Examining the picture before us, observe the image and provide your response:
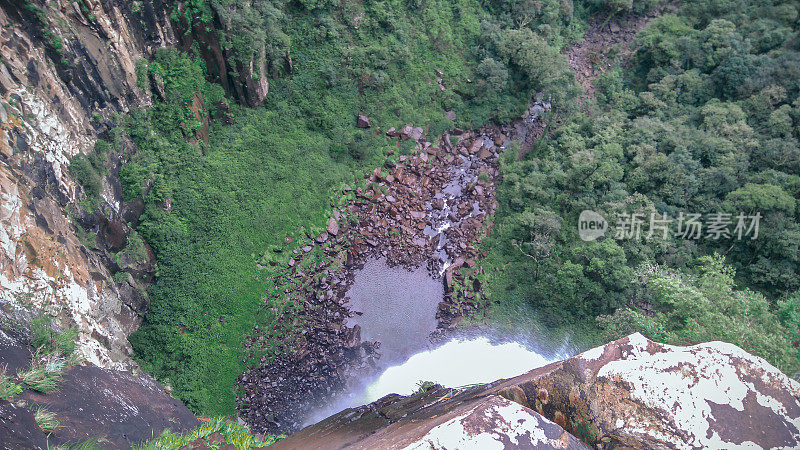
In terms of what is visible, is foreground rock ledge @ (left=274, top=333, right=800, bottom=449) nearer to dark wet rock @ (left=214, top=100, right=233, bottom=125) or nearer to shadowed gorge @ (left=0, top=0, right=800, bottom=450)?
shadowed gorge @ (left=0, top=0, right=800, bottom=450)

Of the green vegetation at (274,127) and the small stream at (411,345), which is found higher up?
the green vegetation at (274,127)

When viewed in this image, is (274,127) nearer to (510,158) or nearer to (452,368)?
(510,158)

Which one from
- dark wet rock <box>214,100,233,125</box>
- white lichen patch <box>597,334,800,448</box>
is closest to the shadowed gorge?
white lichen patch <box>597,334,800,448</box>

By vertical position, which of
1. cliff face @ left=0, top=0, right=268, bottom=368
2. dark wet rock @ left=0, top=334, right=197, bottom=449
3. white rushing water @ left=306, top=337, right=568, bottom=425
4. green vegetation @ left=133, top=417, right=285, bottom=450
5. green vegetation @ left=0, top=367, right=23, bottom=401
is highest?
cliff face @ left=0, top=0, right=268, bottom=368

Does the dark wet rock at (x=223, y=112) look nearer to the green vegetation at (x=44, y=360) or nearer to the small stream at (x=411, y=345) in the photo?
the small stream at (x=411, y=345)

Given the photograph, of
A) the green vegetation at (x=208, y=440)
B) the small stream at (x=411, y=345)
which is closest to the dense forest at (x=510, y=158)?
the small stream at (x=411, y=345)

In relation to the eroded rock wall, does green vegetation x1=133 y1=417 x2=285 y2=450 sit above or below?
below

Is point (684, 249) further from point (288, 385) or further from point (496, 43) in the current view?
point (288, 385)
